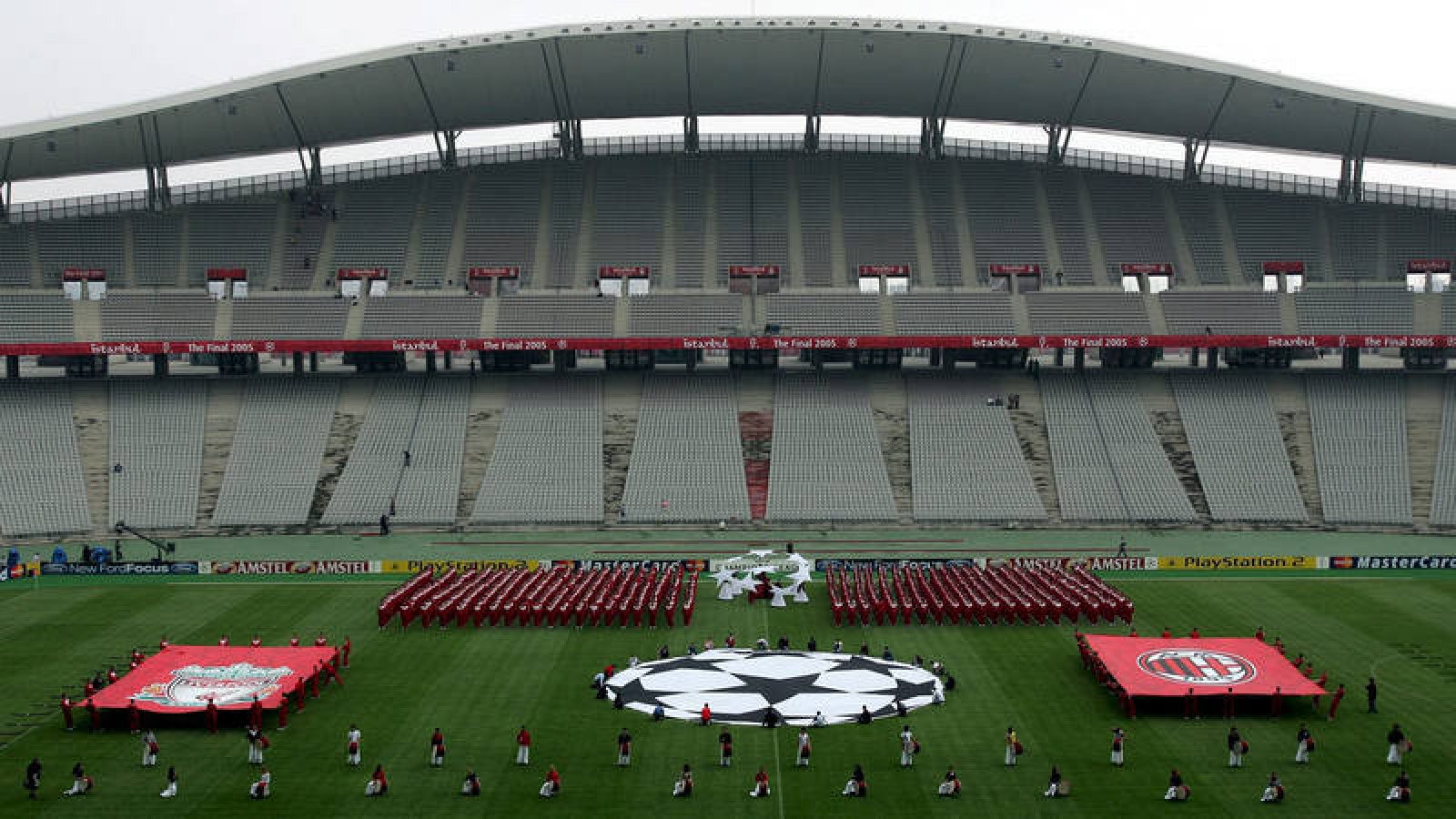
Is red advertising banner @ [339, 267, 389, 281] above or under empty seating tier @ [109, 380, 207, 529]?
above

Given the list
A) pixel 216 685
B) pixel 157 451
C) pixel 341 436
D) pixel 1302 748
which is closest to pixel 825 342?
pixel 341 436

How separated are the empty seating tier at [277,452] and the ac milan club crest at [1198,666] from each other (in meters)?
37.9

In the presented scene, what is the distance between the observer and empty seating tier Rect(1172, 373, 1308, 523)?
55.4 m

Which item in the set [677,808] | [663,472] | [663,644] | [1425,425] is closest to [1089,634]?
[663,644]

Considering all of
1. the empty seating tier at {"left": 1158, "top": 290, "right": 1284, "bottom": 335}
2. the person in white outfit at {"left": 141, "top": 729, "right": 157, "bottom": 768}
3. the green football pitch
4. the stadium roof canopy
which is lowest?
the green football pitch

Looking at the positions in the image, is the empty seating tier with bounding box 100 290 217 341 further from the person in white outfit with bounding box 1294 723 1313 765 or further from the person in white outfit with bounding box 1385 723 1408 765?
the person in white outfit with bounding box 1385 723 1408 765

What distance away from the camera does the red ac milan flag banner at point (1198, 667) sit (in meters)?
30.7

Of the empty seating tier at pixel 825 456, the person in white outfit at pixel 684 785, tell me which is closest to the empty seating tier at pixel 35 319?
the empty seating tier at pixel 825 456

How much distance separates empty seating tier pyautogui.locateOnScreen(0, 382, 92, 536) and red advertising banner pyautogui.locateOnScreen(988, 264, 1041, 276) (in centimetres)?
4679

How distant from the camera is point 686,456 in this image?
5838 centimetres

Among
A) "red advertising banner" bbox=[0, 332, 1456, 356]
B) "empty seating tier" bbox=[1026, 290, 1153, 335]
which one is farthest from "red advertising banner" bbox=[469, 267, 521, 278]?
"empty seating tier" bbox=[1026, 290, 1153, 335]

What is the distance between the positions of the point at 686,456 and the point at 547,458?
677 cm

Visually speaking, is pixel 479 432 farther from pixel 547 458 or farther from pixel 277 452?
pixel 277 452

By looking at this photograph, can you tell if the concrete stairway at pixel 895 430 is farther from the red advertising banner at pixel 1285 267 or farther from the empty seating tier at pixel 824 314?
the red advertising banner at pixel 1285 267
